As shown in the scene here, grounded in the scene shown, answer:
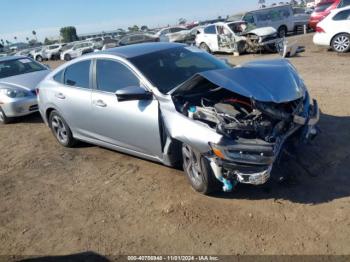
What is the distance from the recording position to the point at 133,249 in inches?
142

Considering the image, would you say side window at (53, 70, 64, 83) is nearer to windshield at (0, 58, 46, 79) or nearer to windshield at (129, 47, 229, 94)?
windshield at (129, 47, 229, 94)

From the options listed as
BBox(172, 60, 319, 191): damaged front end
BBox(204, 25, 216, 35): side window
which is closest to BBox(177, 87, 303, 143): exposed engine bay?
BBox(172, 60, 319, 191): damaged front end

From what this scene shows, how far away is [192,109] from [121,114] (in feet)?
3.77

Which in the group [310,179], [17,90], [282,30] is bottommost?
[282,30]

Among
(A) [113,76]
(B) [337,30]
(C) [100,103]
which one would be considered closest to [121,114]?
(C) [100,103]

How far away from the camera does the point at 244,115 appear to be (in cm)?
401

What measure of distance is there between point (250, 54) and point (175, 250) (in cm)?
1462

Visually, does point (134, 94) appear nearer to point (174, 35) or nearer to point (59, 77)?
point (59, 77)

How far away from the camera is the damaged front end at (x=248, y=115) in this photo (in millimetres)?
3729

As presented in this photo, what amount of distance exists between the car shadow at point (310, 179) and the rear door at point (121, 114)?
1.14m

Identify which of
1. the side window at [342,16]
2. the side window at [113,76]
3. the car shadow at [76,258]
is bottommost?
the car shadow at [76,258]

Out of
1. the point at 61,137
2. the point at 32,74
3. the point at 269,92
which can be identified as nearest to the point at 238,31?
the point at 32,74

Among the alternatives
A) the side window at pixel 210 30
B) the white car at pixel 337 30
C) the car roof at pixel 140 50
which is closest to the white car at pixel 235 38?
the side window at pixel 210 30

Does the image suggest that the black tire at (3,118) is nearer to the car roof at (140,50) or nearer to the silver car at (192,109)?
the silver car at (192,109)
